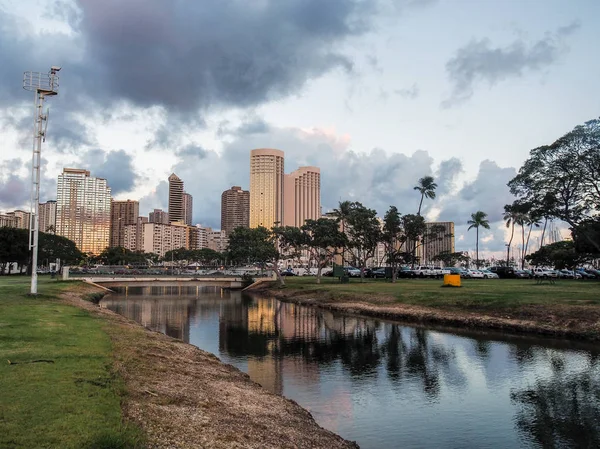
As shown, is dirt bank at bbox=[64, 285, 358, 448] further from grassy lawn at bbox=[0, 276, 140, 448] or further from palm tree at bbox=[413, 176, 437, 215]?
palm tree at bbox=[413, 176, 437, 215]

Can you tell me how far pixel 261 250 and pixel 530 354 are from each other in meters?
80.1

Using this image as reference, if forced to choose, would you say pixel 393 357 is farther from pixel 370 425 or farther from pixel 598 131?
pixel 598 131

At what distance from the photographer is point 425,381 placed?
2723cm

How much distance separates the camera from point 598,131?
2024 inches

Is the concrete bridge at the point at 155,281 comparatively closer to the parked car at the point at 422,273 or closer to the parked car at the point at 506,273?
the parked car at the point at 422,273

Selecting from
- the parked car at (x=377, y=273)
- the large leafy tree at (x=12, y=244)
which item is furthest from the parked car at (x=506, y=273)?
the large leafy tree at (x=12, y=244)

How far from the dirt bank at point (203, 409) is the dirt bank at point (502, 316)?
28.7 m

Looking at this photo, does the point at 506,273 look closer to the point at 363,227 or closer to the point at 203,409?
the point at 363,227

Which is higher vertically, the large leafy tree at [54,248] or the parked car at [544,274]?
the large leafy tree at [54,248]

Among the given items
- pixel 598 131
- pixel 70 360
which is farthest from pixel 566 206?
pixel 70 360

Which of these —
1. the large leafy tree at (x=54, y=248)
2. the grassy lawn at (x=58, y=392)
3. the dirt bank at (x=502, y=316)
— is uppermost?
the large leafy tree at (x=54, y=248)

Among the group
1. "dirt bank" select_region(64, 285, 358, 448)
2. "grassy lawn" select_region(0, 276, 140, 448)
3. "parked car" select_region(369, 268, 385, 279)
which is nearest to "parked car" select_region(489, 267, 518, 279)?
"parked car" select_region(369, 268, 385, 279)

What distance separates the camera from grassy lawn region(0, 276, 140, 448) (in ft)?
35.3

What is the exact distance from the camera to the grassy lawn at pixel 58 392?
1077 centimetres
